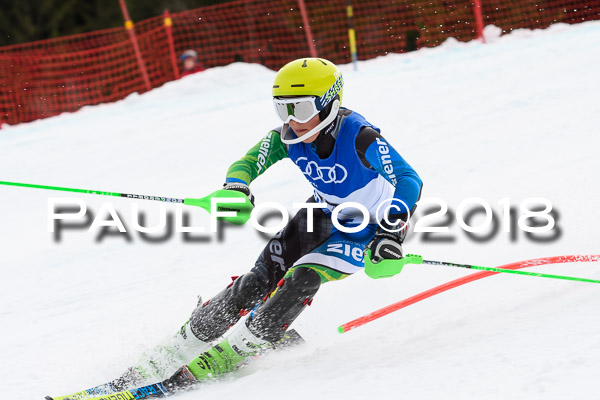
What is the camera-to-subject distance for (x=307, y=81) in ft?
11.5

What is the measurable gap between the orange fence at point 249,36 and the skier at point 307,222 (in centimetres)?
908

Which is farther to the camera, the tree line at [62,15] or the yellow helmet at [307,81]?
the tree line at [62,15]

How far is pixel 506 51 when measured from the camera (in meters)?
11.2

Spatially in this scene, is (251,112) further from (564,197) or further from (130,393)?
(130,393)

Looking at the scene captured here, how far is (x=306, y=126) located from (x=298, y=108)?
111 millimetres

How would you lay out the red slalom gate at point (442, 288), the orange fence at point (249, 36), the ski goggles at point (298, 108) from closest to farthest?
the red slalom gate at point (442, 288), the ski goggles at point (298, 108), the orange fence at point (249, 36)

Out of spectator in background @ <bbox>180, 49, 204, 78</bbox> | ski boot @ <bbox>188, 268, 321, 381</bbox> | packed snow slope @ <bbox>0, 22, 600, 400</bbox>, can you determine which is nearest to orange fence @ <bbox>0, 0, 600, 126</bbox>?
spectator in background @ <bbox>180, 49, 204, 78</bbox>

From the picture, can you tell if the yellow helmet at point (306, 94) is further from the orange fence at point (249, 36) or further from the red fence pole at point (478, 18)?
the red fence pole at point (478, 18)

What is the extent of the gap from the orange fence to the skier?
29.8 ft

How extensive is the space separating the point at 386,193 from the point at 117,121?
767 cm

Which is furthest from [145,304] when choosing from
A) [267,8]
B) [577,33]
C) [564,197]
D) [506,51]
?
[267,8]

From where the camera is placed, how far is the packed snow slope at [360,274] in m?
3.19

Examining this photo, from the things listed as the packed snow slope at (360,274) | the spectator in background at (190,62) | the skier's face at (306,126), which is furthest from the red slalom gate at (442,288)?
the spectator in background at (190,62)

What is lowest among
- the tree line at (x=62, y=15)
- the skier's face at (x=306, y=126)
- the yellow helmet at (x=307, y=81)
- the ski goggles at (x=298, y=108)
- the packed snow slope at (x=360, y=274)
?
the packed snow slope at (x=360, y=274)
